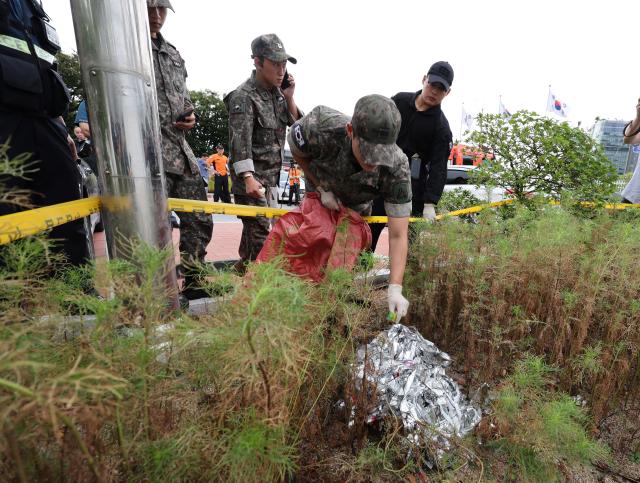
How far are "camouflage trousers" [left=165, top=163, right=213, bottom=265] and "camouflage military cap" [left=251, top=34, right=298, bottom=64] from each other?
1.19m

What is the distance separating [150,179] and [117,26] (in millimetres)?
706

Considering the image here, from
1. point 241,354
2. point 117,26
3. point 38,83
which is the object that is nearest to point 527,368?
point 241,354

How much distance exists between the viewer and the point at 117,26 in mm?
1683

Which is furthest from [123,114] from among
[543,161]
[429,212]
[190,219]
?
[543,161]

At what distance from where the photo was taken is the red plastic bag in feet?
7.25

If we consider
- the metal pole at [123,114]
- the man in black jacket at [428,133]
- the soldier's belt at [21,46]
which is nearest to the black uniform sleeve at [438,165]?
the man in black jacket at [428,133]

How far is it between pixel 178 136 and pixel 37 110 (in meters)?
1.20

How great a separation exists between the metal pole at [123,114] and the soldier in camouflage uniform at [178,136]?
1084mm

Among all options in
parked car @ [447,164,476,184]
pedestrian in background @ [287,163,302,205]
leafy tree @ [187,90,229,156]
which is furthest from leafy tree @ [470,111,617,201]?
leafy tree @ [187,90,229,156]

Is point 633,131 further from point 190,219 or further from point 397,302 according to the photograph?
point 190,219

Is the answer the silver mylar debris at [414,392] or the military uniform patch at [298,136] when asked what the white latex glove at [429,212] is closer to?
the military uniform patch at [298,136]

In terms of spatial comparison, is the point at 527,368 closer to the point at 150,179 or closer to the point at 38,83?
the point at 150,179

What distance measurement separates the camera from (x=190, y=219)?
3262mm

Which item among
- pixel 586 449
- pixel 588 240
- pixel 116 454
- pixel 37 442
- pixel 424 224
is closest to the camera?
pixel 37 442
